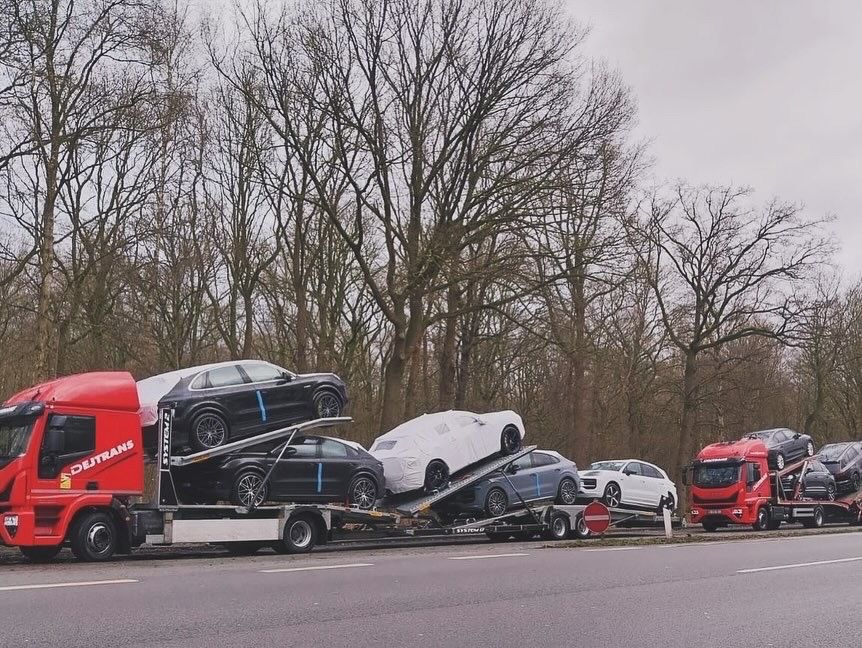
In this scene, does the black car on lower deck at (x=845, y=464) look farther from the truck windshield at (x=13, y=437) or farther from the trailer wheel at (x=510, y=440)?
the truck windshield at (x=13, y=437)

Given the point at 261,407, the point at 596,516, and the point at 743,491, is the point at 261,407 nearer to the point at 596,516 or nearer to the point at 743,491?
the point at 596,516

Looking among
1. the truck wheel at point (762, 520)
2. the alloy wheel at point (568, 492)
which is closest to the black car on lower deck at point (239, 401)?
the alloy wheel at point (568, 492)

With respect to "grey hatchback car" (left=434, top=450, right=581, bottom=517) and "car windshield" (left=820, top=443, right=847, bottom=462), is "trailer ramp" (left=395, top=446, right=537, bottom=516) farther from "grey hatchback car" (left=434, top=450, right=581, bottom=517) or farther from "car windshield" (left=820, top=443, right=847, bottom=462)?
"car windshield" (left=820, top=443, right=847, bottom=462)

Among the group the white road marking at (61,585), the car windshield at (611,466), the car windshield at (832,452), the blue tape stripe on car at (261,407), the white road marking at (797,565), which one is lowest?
the white road marking at (797,565)

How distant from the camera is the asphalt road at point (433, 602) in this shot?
7.70 meters

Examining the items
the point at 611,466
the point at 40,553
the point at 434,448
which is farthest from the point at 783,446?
the point at 40,553

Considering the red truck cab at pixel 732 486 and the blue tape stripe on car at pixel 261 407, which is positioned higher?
the blue tape stripe on car at pixel 261 407

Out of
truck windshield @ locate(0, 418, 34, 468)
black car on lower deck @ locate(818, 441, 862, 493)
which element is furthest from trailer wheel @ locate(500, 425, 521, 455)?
black car on lower deck @ locate(818, 441, 862, 493)

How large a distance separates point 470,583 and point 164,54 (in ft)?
59.1

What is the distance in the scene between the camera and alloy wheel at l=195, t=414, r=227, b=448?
15.2m

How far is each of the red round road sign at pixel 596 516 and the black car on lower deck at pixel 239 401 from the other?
6463mm

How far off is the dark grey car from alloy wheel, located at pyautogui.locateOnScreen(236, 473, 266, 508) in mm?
18739

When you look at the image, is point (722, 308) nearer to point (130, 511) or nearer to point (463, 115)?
point (463, 115)

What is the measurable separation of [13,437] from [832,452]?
1076 inches
